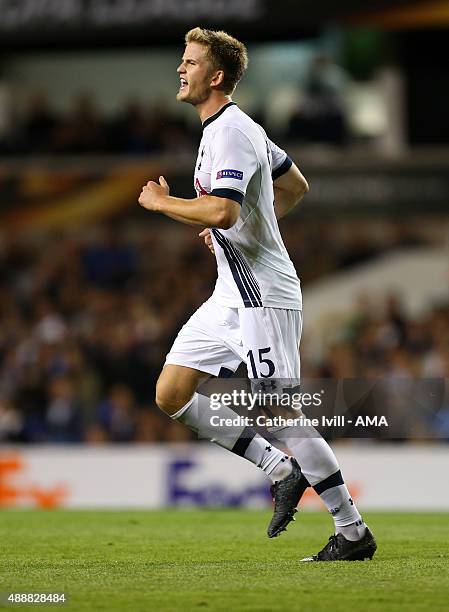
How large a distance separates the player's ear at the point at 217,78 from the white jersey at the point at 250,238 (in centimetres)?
12

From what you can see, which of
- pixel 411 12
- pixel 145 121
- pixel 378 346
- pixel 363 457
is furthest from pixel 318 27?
pixel 363 457

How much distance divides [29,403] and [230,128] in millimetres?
9638

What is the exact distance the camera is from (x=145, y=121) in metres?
18.5

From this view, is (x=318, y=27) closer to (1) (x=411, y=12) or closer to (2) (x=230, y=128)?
(1) (x=411, y=12)

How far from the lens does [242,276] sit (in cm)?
621

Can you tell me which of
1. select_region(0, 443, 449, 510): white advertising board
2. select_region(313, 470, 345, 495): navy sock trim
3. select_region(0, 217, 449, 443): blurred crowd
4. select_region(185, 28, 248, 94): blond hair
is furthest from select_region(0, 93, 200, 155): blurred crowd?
select_region(313, 470, 345, 495): navy sock trim

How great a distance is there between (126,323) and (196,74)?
10884 millimetres

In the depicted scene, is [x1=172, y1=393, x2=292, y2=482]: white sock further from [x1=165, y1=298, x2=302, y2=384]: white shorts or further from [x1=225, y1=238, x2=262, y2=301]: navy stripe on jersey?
[x1=225, y1=238, x2=262, y2=301]: navy stripe on jersey

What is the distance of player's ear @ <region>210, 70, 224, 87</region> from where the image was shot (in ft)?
20.2

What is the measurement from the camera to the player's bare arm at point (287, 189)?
6.68 meters

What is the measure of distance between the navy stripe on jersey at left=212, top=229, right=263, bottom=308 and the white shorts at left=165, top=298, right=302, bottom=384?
2.0 inches

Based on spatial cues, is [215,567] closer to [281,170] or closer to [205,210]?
[205,210]

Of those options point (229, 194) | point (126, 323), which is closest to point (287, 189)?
point (229, 194)

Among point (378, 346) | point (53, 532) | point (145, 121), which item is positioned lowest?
point (53, 532)
